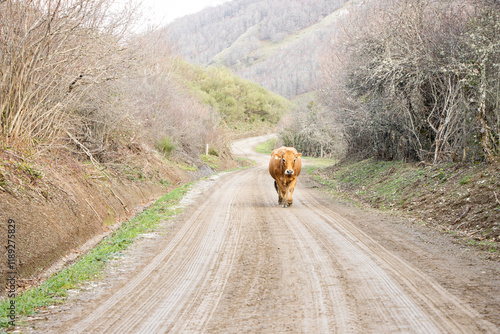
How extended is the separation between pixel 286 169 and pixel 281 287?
7.65 metres

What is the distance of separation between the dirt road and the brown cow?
12.4 feet

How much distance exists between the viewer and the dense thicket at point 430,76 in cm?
1230

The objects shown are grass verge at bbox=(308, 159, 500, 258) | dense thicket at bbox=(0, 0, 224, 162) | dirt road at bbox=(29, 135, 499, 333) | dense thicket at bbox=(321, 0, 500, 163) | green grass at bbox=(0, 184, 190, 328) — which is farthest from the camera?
dense thicket at bbox=(321, 0, 500, 163)

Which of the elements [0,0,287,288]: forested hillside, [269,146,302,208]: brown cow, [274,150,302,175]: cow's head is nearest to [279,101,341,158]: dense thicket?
[0,0,287,288]: forested hillside

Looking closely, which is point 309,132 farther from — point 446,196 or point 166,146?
point 446,196

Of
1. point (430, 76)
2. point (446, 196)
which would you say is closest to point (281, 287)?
point (446, 196)

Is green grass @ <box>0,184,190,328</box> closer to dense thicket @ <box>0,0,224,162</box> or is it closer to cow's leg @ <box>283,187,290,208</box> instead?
dense thicket @ <box>0,0,224,162</box>

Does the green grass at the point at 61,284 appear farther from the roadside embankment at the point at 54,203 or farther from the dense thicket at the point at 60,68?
the dense thicket at the point at 60,68

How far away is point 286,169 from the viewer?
12914 mm

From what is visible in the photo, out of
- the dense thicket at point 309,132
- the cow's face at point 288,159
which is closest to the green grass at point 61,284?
the cow's face at point 288,159

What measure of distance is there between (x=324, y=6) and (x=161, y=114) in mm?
160338

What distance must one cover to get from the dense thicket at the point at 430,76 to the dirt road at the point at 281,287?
585cm

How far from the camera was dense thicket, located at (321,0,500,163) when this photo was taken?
12.3m

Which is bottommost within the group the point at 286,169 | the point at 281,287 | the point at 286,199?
the point at 286,199
